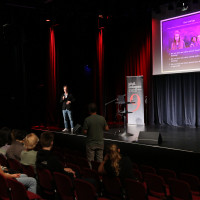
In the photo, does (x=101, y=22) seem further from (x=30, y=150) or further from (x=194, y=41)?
(x=30, y=150)

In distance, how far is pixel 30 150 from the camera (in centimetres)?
378

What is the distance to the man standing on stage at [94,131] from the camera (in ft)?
15.9

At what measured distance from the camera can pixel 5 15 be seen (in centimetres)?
910

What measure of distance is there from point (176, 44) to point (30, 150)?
266 inches

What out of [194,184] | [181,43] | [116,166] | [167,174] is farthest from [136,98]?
[116,166]

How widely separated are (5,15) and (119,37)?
457 cm

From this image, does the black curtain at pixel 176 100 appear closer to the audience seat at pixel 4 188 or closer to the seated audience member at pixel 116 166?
the seated audience member at pixel 116 166

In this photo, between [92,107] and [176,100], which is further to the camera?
[176,100]

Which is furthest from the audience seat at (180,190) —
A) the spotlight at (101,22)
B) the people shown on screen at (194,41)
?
the spotlight at (101,22)

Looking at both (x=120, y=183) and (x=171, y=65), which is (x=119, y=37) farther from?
(x=120, y=183)

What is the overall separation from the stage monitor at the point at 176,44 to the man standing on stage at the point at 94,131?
4879mm

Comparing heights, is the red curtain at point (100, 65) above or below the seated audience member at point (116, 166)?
above

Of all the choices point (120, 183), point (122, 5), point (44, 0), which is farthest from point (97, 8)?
point (120, 183)

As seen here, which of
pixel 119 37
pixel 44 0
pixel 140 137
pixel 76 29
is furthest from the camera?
pixel 119 37
